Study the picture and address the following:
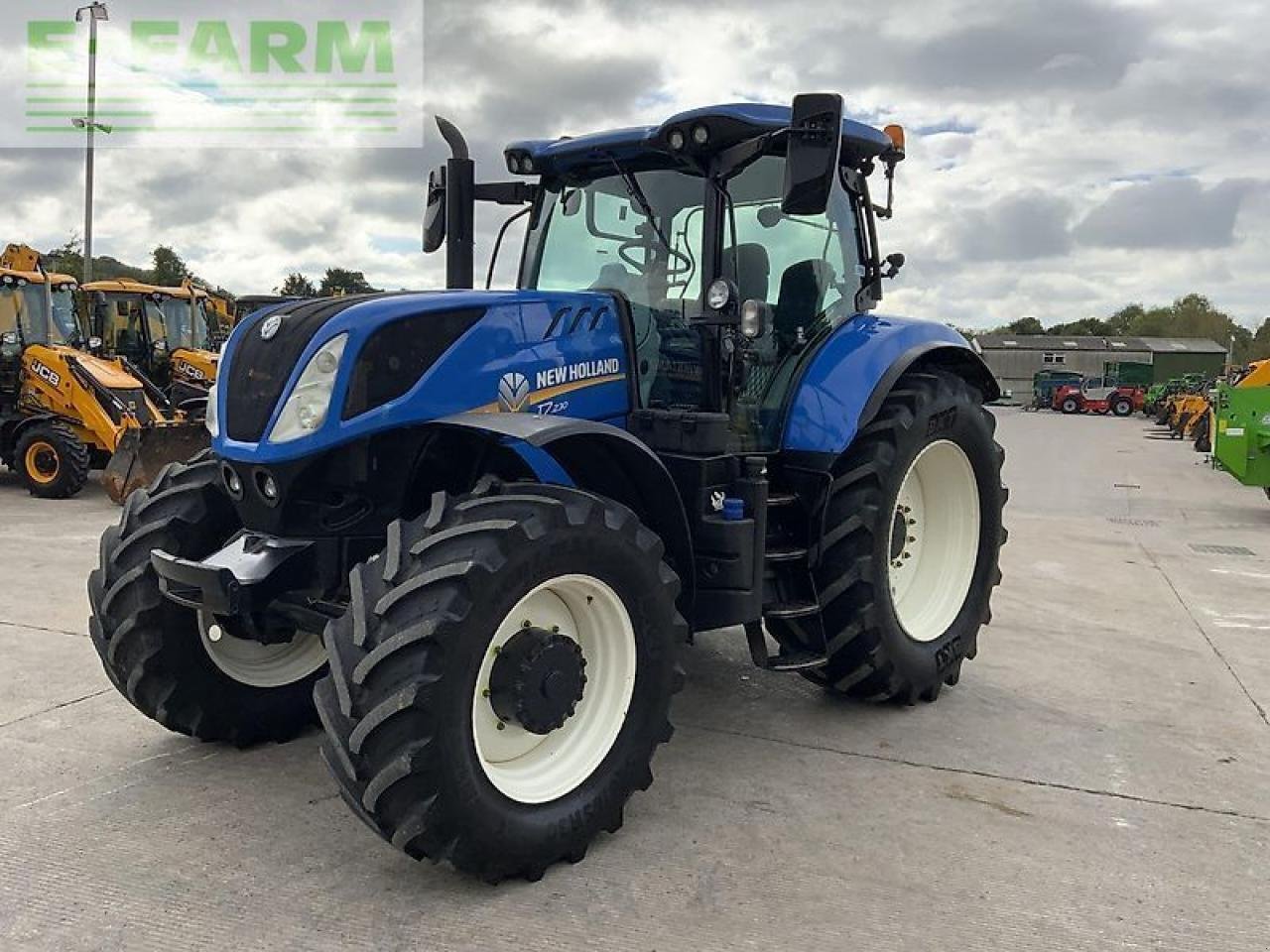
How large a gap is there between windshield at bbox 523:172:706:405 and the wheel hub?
1271 mm

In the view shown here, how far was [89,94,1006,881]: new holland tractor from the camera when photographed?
2812mm

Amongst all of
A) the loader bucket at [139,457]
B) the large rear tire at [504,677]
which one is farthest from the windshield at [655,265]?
the loader bucket at [139,457]

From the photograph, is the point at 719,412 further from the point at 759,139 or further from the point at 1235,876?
the point at 1235,876

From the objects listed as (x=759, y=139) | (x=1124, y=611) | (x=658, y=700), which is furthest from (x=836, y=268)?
(x=1124, y=611)

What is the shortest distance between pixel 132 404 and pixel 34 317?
1.91 m

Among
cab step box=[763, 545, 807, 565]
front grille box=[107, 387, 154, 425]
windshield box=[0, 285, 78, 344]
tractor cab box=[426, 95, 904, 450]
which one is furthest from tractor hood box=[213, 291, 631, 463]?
windshield box=[0, 285, 78, 344]

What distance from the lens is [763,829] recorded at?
10.8 feet

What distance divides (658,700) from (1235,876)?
1783 mm

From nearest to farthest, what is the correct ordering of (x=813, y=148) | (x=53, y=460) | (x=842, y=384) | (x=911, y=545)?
(x=813, y=148), (x=842, y=384), (x=911, y=545), (x=53, y=460)

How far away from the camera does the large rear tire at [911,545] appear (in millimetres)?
4129

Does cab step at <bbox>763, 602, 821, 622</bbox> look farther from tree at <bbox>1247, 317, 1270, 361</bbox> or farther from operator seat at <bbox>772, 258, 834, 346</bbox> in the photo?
tree at <bbox>1247, 317, 1270, 361</bbox>

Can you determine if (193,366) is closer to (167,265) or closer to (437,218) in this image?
(437,218)

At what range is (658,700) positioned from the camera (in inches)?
128

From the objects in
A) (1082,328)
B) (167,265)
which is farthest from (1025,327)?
(167,265)
